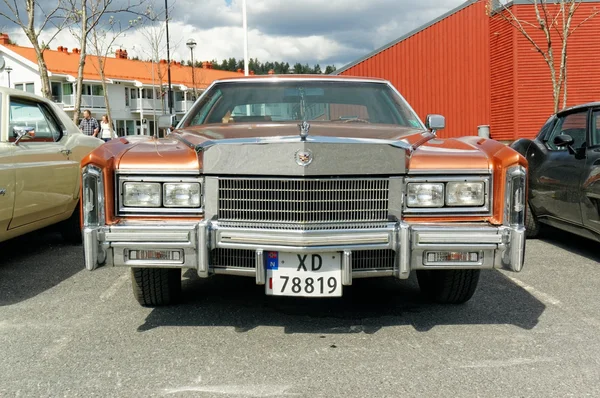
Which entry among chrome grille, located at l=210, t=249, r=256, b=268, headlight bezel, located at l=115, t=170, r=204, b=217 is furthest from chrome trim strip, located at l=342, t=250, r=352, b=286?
headlight bezel, located at l=115, t=170, r=204, b=217

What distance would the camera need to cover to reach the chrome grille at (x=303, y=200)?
335 centimetres

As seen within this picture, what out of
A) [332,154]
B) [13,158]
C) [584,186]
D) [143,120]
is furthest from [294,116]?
[143,120]

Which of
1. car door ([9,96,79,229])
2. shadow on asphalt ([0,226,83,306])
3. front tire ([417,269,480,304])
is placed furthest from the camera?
car door ([9,96,79,229])

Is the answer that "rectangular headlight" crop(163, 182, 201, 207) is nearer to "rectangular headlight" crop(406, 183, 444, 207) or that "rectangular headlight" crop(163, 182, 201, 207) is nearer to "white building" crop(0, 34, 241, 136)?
"rectangular headlight" crop(406, 183, 444, 207)

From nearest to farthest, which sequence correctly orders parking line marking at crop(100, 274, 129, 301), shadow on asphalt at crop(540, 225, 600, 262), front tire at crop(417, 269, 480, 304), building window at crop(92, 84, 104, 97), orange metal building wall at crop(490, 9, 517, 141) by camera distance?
1. front tire at crop(417, 269, 480, 304)
2. parking line marking at crop(100, 274, 129, 301)
3. shadow on asphalt at crop(540, 225, 600, 262)
4. orange metal building wall at crop(490, 9, 517, 141)
5. building window at crop(92, 84, 104, 97)

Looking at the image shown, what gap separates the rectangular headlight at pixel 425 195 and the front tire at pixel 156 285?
159 centimetres

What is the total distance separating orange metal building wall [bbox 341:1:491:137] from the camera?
21.4m

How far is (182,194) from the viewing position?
11.4 ft

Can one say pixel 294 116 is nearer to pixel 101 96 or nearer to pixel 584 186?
pixel 584 186

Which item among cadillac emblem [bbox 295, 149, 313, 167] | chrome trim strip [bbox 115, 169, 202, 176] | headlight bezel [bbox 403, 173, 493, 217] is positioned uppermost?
cadillac emblem [bbox 295, 149, 313, 167]

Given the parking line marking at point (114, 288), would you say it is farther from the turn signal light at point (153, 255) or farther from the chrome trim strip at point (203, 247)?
the chrome trim strip at point (203, 247)

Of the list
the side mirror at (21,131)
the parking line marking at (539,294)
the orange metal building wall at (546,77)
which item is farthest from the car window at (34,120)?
the orange metal building wall at (546,77)

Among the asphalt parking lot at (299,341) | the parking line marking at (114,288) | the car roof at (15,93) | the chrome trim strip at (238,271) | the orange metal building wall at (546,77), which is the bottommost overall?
the asphalt parking lot at (299,341)

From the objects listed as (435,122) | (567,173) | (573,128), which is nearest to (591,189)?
(567,173)
